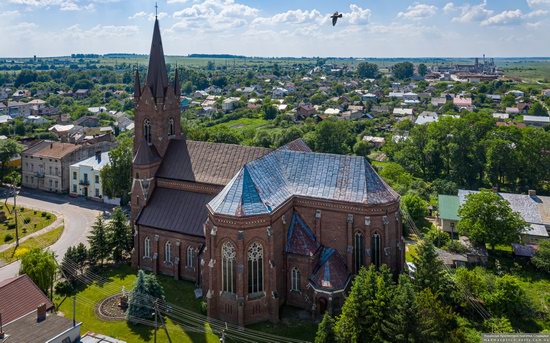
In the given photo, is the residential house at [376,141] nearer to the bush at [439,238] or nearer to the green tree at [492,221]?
the bush at [439,238]

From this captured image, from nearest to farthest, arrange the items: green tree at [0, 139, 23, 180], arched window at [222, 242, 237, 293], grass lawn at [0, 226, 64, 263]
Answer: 1. arched window at [222, 242, 237, 293]
2. grass lawn at [0, 226, 64, 263]
3. green tree at [0, 139, 23, 180]

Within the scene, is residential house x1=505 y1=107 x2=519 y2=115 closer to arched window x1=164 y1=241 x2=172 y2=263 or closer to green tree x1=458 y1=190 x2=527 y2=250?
green tree x1=458 y1=190 x2=527 y2=250

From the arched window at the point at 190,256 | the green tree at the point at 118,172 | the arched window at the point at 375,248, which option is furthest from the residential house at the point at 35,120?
the arched window at the point at 375,248

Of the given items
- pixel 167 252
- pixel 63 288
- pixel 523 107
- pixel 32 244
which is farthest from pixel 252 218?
pixel 523 107

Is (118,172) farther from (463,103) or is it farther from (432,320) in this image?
(463,103)

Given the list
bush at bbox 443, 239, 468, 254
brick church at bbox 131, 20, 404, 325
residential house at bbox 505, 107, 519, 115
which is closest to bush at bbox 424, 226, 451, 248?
bush at bbox 443, 239, 468, 254
